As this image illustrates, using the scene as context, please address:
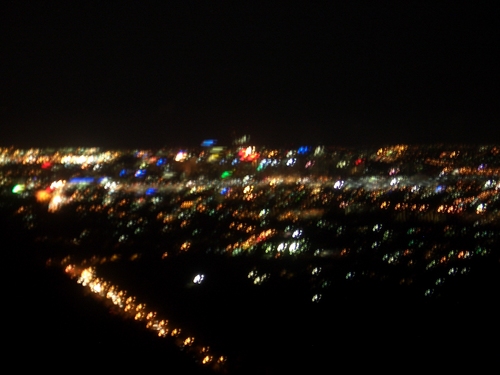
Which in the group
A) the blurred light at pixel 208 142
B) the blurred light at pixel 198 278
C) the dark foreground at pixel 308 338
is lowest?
the dark foreground at pixel 308 338

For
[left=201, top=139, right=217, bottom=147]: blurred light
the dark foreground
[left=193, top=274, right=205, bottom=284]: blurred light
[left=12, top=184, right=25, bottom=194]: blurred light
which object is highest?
[left=201, top=139, right=217, bottom=147]: blurred light

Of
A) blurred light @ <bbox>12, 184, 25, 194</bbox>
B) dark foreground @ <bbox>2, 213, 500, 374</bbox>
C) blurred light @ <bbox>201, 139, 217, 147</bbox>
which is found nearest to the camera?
dark foreground @ <bbox>2, 213, 500, 374</bbox>

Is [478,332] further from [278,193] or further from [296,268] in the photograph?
[278,193]

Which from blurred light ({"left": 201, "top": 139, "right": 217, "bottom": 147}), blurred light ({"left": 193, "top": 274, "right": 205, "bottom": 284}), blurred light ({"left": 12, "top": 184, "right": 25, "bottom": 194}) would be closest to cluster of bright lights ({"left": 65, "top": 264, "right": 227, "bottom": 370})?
blurred light ({"left": 193, "top": 274, "right": 205, "bottom": 284})

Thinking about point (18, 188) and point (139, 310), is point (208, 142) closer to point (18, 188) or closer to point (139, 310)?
point (18, 188)

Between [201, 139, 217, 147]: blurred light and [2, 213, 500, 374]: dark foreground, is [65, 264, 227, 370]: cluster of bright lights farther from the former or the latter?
[201, 139, 217, 147]: blurred light

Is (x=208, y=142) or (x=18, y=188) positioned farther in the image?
(x=208, y=142)

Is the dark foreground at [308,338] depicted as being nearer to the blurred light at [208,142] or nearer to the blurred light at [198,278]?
the blurred light at [198,278]

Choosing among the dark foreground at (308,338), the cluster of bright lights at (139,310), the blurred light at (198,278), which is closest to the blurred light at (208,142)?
the cluster of bright lights at (139,310)

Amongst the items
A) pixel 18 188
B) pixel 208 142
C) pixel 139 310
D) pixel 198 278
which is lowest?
pixel 139 310

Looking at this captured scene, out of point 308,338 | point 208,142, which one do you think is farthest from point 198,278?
point 208,142

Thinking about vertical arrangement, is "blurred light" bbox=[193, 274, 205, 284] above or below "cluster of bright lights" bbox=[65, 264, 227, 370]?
above

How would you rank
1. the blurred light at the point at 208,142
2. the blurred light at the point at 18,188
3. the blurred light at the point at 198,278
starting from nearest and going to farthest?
the blurred light at the point at 198,278, the blurred light at the point at 18,188, the blurred light at the point at 208,142

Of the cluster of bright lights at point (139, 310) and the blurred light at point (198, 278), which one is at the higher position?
the blurred light at point (198, 278)
